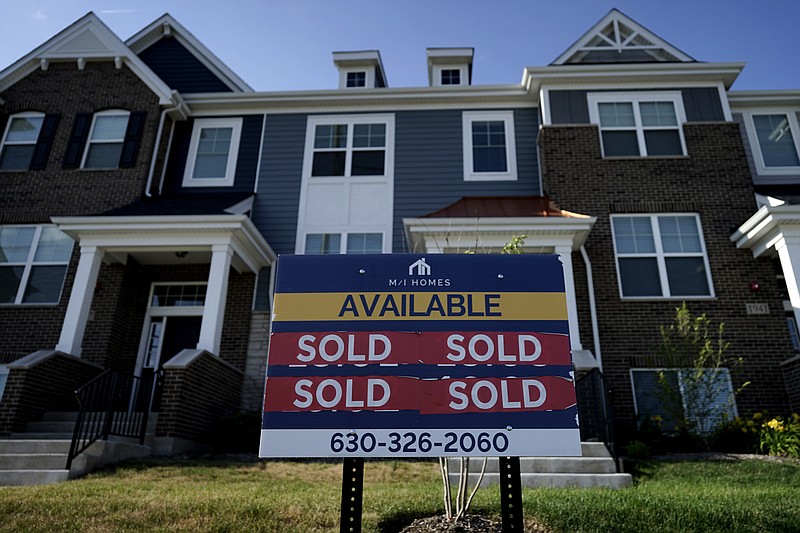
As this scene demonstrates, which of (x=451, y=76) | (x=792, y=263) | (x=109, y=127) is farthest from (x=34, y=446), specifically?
(x=451, y=76)

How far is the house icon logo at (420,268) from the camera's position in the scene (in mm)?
3748

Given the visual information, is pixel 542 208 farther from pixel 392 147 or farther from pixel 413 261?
pixel 413 261

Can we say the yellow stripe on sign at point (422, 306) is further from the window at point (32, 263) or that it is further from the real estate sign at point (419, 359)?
the window at point (32, 263)

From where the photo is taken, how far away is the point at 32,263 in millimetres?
12641

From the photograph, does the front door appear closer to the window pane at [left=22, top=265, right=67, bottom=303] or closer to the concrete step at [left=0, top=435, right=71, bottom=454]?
the window pane at [left=22, top=265, right=67, bottom=303]

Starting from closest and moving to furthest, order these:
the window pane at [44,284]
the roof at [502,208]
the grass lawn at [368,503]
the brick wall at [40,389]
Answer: the grass lawn at [368,503] → the brick wall at [40,389] → the roof at [502,208] → the window pane at [44,284]

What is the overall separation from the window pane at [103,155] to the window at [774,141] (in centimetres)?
1451

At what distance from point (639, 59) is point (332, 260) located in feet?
42.9

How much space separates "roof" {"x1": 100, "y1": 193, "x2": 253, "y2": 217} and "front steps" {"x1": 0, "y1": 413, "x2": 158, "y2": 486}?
4548mm

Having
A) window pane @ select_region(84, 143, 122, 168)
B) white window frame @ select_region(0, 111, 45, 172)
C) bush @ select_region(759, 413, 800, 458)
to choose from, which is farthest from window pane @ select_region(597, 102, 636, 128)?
white window frame @ select_region(0, 111, 45, 172)

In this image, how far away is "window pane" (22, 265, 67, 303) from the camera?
1235cm

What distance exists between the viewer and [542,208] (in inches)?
472

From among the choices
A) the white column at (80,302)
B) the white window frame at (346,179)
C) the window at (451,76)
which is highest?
the window at (451,76)

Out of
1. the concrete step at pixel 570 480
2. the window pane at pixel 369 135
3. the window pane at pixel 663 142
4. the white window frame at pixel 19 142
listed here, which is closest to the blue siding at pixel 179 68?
the white window frame at pixel 19 142
